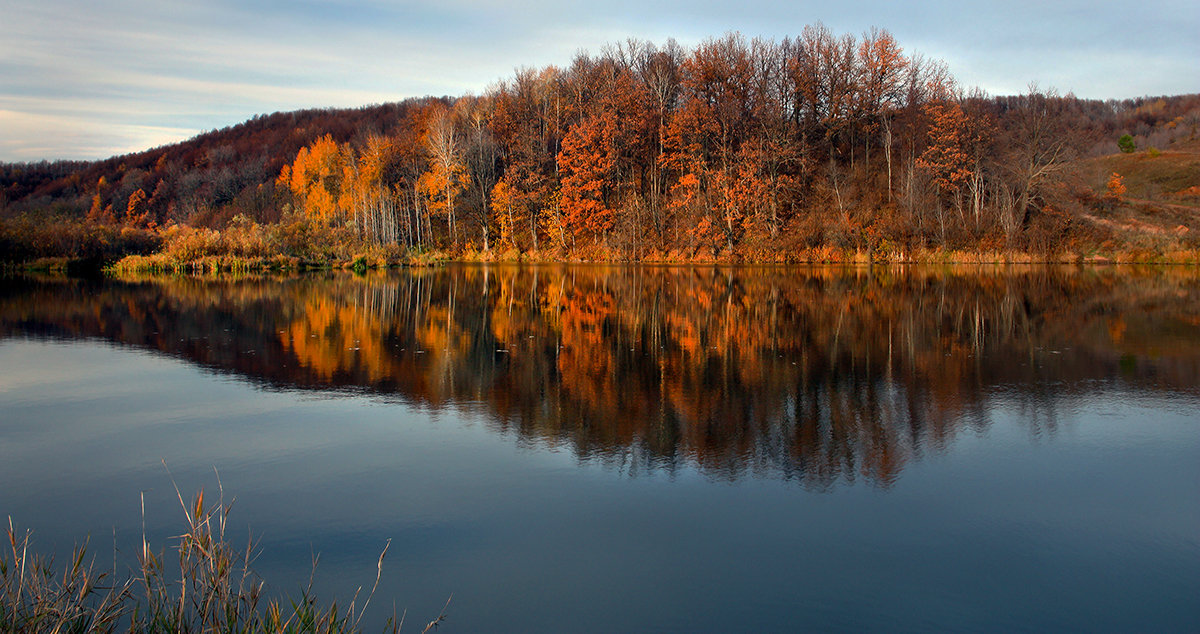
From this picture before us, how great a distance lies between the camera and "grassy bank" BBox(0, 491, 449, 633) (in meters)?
3.42

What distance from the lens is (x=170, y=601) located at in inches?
157

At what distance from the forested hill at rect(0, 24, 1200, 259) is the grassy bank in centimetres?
3741

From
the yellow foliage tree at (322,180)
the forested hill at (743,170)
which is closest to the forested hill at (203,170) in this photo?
the yellow foliage tree at (322,180)

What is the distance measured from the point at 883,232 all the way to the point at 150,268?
122 feet

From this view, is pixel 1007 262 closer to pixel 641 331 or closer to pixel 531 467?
pixel 641 331

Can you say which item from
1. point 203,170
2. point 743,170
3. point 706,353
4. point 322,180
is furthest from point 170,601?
point 203,170

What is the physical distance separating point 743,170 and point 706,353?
34071 millimetres

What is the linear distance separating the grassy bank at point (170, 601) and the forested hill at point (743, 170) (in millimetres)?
37414

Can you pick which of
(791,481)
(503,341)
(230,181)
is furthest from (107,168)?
(791,481)

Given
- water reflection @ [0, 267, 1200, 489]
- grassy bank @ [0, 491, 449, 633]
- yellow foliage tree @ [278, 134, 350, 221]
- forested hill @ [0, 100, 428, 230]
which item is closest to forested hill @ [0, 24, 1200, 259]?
yellow foliage tree @ [278, 134, 350, 221]

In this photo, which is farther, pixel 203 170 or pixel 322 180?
pixel 203 170

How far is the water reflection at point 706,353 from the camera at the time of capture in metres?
7.34

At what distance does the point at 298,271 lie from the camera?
38188 millimetres

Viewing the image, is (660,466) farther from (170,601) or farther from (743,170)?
(743,170)
